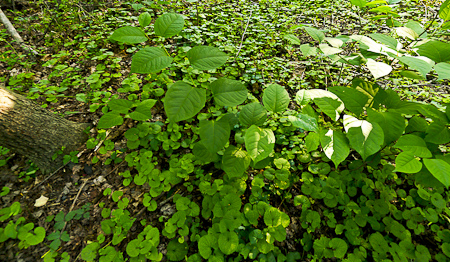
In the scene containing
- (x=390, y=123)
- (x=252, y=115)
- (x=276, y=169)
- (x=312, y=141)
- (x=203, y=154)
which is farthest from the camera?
(x=276, y=169)

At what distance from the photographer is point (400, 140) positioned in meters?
1.16

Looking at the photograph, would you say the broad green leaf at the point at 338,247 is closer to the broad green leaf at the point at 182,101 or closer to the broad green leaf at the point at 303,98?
the broad green leaf at the point at 303,98

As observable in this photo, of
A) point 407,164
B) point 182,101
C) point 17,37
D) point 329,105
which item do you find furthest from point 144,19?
point 17,37

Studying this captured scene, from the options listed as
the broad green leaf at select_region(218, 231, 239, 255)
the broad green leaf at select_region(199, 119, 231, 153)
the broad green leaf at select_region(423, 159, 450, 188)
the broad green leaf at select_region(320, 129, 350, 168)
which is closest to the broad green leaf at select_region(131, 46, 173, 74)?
the broad green leaf at select_region(199, 119, 231, 153)

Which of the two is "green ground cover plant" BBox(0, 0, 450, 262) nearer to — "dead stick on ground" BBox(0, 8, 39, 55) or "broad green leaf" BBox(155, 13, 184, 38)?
"broad green leaf" BBox(155, 13, 184, 38)

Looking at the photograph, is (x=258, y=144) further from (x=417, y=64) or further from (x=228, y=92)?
(x=417, y=64)

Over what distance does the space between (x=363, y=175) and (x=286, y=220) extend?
95 cm

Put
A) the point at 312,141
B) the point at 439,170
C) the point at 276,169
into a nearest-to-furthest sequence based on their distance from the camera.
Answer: the point at 439,170 < the point at 312,141 < the point at 276,169

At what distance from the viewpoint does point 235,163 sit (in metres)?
1.48

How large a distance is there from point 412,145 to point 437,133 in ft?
0.85

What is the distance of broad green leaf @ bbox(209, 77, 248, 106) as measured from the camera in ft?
4.12

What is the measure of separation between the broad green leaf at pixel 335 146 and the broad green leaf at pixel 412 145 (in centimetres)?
28

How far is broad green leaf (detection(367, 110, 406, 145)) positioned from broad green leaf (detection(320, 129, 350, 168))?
23cm

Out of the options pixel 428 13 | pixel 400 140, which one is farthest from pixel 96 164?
pixel 428 13
